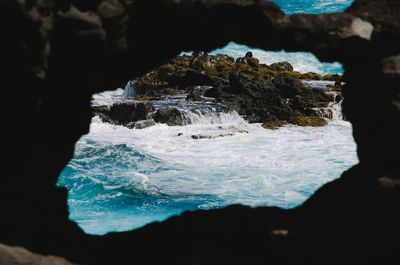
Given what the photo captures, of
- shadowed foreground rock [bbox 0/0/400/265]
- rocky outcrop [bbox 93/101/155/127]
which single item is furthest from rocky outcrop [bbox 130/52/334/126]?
shadowed foreground rock [bbox 0/0/400/265]

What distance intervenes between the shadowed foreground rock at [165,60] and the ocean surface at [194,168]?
1306 cm

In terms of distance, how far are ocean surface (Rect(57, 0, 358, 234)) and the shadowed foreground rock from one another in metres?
13.1

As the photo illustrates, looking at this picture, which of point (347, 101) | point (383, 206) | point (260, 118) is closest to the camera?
point (383, 206)

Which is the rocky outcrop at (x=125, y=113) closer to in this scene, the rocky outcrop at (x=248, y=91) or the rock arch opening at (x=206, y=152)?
the rock arch opening at (x=206, y=152)

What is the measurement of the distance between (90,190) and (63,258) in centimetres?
2051

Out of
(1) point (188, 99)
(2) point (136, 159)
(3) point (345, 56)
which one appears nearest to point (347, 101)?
(3) point (345, 56)

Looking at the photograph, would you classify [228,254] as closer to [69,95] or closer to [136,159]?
[69,95]

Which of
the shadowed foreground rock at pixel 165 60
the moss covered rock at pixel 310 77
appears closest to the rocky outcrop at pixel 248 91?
the moss covered rock at pixel 310 77

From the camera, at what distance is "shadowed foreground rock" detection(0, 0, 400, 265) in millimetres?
9031

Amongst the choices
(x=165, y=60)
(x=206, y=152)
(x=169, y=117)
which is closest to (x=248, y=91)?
(x=169, y=117)

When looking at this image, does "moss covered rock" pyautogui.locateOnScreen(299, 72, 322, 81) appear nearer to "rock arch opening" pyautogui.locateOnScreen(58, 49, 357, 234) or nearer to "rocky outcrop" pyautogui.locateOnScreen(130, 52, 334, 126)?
"rocky outcrop" pyautogui.locateOnScreen(130, 52, 334, 126)

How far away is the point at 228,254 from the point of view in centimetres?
1023

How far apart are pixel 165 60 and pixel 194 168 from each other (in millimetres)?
23207

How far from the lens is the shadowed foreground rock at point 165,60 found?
29.6ft
